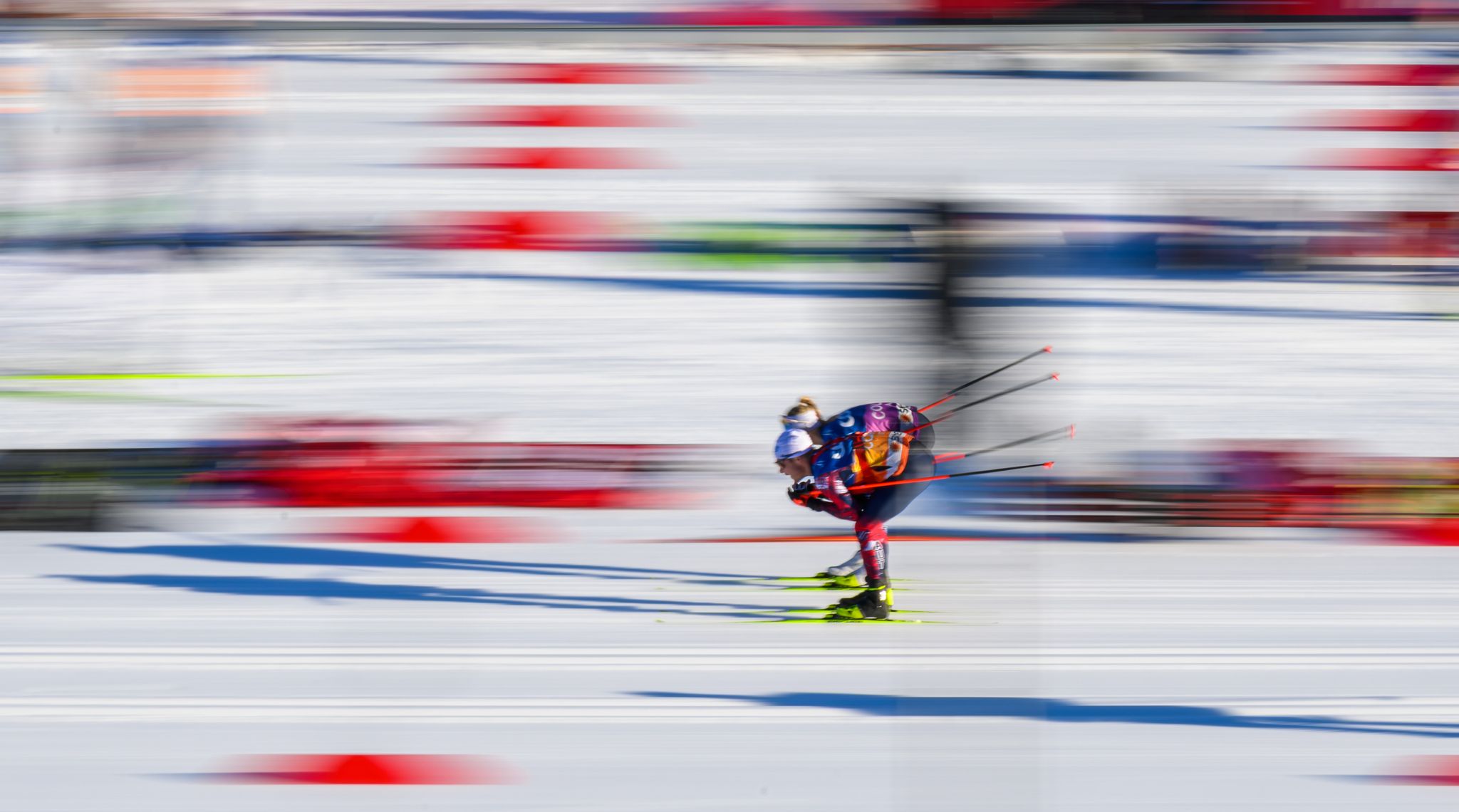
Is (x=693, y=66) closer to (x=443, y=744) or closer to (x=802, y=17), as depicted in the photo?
(x=802, y=17)

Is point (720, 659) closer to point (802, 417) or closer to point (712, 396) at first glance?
point (802, 417)

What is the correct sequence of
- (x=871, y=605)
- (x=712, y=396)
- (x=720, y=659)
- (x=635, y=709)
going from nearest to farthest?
(x=635, y=709)
(x=720, y=659)
(x=871, y=605)
(x=712, y=396)

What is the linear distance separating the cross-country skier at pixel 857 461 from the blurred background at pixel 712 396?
0.38m

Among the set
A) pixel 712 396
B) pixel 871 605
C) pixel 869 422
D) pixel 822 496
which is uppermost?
pixel 712 396

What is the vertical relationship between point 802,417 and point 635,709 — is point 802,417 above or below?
above

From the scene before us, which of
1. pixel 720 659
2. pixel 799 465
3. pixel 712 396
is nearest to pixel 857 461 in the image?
pixel 799 465

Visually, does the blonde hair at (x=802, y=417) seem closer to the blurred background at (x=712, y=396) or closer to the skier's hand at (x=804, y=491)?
the skier's hand at (x=804, y=491)

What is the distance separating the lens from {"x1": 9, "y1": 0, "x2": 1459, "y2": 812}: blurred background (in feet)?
10.8

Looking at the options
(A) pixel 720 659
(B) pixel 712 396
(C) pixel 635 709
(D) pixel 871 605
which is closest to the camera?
(C) pixel 635 709

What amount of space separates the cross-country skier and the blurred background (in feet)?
1.25

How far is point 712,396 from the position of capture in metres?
5.59

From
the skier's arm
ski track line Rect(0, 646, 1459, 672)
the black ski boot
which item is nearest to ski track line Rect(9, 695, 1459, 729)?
ski track line Rect(0, 646, 1459, 672)

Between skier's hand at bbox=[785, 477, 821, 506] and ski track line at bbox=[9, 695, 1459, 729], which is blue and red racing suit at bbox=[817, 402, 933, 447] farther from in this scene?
ski track line at bbox=[9, 695, 1459, 729]

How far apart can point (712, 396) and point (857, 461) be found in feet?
7.13
